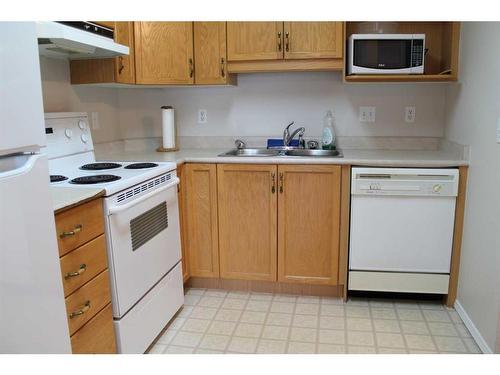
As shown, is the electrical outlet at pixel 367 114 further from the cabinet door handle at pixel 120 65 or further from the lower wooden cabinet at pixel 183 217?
the cabinet door handle at pixel 120 65

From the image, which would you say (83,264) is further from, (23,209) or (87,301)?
(23,209)

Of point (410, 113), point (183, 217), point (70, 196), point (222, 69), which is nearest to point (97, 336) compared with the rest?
point (70, 196)

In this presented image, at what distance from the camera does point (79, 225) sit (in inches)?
58.3

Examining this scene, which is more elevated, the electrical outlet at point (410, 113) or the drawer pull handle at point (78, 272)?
the electrical outlet at point (410, 113)

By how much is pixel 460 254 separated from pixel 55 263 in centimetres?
207

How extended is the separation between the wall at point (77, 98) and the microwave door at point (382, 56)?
1628mm

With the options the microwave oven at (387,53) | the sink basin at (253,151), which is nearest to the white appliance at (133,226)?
the sink basin at (253,151)

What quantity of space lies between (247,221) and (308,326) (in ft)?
2.29

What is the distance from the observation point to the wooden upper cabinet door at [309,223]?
2.41 meters

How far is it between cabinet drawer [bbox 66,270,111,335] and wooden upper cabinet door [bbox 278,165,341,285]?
1158 millimetres

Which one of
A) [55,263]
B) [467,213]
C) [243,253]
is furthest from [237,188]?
[55,263]

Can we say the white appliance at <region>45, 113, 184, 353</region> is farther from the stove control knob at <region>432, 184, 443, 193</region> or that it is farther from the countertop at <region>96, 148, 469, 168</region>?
the stove control knob at <region>432, 184, 443, 193</region>

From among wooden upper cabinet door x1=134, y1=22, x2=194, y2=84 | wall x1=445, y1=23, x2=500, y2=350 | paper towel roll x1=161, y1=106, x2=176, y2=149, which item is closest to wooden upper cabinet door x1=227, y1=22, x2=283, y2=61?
A: wooden upper cabinet door x1=134, y1=22, x2=194, y2=84

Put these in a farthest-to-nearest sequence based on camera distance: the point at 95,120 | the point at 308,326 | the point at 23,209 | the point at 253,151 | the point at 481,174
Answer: the point at 253,151
the point at 95,120
the point at 308,326
the point at 481,174
the point at 23,209
